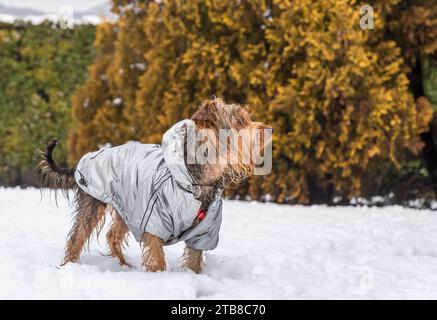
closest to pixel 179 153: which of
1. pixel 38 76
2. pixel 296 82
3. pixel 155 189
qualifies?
pixel 155 189

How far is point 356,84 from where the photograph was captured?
Answer: 1030cm

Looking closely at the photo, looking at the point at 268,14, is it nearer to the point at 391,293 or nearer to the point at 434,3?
the point at 434,3

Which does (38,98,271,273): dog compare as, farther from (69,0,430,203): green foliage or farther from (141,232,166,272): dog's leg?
(69,0,430,203): green foliage

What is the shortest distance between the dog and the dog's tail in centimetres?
35

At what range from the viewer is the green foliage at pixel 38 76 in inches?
610

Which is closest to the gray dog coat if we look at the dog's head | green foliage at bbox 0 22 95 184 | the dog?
the dog

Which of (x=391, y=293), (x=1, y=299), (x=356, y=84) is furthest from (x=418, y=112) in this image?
(x=1, y=299)

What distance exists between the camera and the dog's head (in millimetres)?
4773

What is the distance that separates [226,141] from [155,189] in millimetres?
614

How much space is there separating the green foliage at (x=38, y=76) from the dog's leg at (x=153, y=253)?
11.1 metres

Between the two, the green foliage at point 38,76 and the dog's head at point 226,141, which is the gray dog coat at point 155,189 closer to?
the dog's head at point 226,141

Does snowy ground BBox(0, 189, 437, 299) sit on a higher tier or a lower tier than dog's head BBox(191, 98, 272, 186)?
lower

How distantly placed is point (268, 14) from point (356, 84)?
6.17 feet
